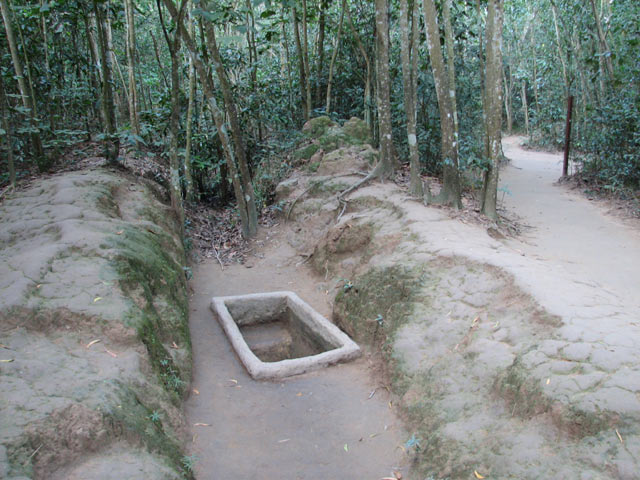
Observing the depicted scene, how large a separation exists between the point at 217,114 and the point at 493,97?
3745 millimetres

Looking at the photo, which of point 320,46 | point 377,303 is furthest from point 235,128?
point 377,303

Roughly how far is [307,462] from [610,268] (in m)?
4.34

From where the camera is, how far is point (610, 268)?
5.60m

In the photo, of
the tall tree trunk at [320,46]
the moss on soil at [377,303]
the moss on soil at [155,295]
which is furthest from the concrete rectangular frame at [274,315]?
the tall tree trunk at [320,46]

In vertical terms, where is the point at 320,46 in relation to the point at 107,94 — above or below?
above

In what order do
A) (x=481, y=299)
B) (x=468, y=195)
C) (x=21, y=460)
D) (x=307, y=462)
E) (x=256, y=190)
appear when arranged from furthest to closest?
(x=256, y=190), (x=468, y=195), (x=481, y=299), (x=307, y=462), (x=21, y=460)

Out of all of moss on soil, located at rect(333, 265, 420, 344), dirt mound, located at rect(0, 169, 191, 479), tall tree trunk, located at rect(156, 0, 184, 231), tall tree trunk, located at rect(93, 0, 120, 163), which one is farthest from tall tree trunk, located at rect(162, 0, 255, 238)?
moss on soil, located at rect(333, 265, 420, 344)

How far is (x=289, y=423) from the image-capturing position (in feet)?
12.2

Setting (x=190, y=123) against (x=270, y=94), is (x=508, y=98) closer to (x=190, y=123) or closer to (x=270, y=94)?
(x=270, y=94)

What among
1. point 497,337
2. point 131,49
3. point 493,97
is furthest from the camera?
point 131,49

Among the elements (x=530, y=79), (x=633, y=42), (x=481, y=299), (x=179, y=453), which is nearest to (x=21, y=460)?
(x=179, y=453)

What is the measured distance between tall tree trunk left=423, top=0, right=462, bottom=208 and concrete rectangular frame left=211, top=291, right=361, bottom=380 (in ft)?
8.02

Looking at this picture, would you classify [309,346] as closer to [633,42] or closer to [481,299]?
[481,299]

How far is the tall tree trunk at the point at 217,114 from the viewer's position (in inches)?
237
